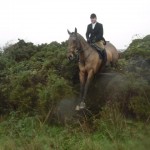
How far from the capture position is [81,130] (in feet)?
39.7

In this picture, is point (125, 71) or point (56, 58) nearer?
point (125, 71)

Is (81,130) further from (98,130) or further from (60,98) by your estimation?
(60,98)

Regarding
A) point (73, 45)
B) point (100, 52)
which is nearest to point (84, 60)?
point (100, 52)

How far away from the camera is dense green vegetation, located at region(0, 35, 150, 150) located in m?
11.2

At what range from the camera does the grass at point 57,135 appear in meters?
9.91

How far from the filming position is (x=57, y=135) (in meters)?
12.1

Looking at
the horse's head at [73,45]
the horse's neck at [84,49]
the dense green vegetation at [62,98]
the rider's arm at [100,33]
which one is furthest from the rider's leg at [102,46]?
the horse's head at [73,45]

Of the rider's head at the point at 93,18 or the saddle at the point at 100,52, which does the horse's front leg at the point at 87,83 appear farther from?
the rider's head at the point at 93,18

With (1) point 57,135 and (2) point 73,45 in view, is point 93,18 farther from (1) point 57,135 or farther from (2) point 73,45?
(1) point 57,135

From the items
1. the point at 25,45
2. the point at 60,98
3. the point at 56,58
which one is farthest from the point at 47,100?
the point at 25,45

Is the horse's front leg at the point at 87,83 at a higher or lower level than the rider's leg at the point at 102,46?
lower

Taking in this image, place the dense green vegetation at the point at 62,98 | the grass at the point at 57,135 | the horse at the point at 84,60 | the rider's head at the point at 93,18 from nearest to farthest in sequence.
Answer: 1. the grass at the point at 57,135
2. the dense green vegetation at the point at 62,98
3. the horse at the point at 84,60
4. the rider's head at the point at 93,18

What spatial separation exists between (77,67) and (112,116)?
3.75 metres

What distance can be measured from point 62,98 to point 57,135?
1.98 meters
